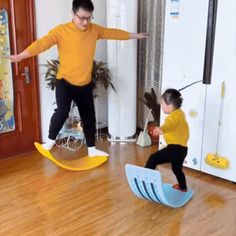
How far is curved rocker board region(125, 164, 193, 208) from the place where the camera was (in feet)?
8.04

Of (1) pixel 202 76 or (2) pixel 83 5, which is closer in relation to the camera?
(2) pixel 83 5

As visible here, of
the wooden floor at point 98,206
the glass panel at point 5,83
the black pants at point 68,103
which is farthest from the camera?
the glass panel at point 5,83

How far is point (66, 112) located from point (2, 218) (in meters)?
1.10

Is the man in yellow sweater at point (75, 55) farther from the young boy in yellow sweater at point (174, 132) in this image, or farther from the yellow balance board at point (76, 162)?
the young boy in yellow sweater at point (174, 132)

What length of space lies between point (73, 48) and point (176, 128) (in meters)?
1.15

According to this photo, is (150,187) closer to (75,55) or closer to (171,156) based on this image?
(171,156)

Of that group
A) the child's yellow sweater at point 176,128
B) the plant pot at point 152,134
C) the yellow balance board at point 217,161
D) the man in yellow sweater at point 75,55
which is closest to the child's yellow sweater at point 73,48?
the man in yellow sweater at point 75,55

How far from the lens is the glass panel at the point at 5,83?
3.37 metres

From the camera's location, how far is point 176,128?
2607 mm

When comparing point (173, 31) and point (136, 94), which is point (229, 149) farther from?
point (136, 94)

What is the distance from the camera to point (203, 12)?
2934 mm

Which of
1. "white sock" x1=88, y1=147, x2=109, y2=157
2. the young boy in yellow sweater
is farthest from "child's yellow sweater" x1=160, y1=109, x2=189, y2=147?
"white sock" x1=88, y1=147, x2=109, y2=157

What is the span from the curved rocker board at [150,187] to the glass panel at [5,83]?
1.59 m

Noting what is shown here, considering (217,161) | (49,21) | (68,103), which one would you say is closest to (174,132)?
(217,161)
